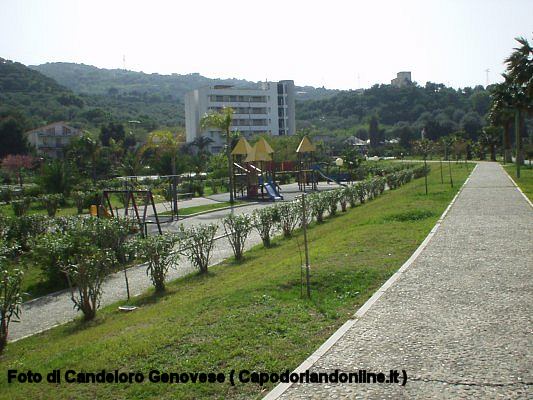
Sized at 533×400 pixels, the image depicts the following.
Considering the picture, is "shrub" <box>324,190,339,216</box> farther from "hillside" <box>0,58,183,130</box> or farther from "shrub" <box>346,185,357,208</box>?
"hillside" <box>0,58,183,130</box>

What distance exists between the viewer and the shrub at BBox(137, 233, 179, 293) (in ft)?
35.1

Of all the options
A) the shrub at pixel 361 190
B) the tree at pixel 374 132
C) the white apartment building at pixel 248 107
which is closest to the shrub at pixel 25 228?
the shrub at pixel 361 190

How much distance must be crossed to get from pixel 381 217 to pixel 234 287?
8219mm

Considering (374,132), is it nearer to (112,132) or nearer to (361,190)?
(112,132)

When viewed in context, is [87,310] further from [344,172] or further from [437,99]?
[437,99]

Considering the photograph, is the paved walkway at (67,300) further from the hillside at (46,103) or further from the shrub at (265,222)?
the hillside at (46,103)

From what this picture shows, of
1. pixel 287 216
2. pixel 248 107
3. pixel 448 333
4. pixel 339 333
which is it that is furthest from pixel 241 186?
pixel 248 107

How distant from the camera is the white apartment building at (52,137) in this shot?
264ft

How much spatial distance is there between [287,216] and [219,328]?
10119mm

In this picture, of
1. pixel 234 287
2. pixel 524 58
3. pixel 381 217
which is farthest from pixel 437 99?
pixel 234 287

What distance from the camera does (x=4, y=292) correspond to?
26.6 feet

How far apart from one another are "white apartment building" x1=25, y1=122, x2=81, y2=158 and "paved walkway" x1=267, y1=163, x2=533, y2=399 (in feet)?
254

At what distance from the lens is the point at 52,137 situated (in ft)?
267

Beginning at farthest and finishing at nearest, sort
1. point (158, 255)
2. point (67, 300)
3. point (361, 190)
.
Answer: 1. point (361, 190)
2. point (67, 300)
3. point (158, 255)
